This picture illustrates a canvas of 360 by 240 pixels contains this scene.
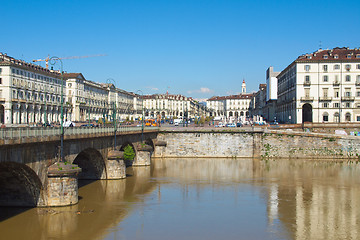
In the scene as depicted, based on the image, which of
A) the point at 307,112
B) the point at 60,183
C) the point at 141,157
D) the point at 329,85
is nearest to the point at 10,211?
the point at 60,183

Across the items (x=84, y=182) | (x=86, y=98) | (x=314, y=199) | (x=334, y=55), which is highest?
(x=334, y=55)

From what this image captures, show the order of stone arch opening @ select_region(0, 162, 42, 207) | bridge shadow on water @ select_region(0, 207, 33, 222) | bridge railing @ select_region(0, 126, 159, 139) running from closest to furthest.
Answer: bridge railing @ select_region(0, 126, 159, 139) → stone arch opening @ select_region(0, 162, 42, 207) → bridge shadow on water @ select_region(0, 207, 33, 222)

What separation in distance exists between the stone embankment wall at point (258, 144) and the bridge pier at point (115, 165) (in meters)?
26.2

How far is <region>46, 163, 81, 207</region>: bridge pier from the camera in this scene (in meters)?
29.6

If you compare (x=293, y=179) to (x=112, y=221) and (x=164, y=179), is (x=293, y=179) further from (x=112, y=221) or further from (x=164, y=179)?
(x=112, y=221)

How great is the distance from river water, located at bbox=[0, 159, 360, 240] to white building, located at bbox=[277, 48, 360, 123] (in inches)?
1435

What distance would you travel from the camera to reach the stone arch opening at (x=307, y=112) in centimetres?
9346

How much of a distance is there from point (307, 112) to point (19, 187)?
77.3m

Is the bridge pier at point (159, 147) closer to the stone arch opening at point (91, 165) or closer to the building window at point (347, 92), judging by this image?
the stone arch opening at point (91, 165)

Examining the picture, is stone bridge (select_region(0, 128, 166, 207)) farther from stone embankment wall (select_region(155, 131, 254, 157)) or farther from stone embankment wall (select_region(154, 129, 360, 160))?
stone embankment wall (select_region(154, 129, 360, 160))

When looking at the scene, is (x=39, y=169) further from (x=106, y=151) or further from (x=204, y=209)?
(x=106, y=151)

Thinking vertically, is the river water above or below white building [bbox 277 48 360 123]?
below

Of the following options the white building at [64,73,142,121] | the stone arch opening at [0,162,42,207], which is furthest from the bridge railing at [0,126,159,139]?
the white building at [64,73,142,121]

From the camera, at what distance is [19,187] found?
30375mm
